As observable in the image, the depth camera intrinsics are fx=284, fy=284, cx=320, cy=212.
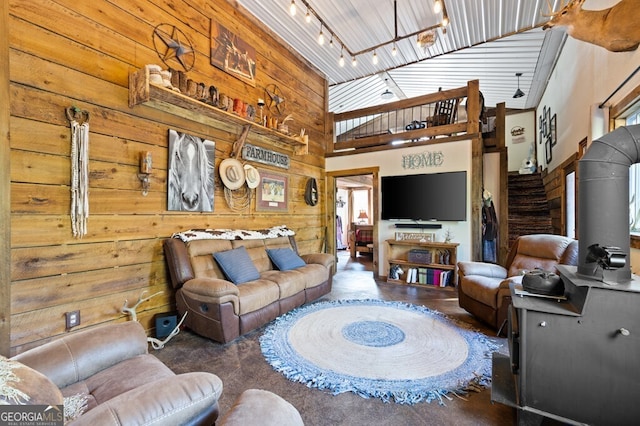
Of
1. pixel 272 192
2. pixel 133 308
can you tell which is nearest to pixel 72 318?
pixel 133 308

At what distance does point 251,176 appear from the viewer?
3941 millimetres

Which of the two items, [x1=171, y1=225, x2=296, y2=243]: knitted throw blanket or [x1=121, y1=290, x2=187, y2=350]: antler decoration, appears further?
[x1=171, y1=225, x2=296, y2=243]: knitted throw blanket

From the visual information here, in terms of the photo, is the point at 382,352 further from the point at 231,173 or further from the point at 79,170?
the point at 79,170

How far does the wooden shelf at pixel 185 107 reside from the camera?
261 centimetres

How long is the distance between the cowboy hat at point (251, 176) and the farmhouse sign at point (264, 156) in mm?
128

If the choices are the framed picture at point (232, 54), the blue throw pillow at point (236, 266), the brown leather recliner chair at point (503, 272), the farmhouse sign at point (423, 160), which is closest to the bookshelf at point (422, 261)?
the brown leather recliner chair at point (503, 272)

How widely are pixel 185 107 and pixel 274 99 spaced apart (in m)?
1.72

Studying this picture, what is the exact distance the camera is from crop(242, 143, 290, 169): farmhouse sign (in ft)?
12.9

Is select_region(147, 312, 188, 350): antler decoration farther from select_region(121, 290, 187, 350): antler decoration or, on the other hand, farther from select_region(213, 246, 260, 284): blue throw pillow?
select_region(213, 246, 260, 284): blue throw pillow

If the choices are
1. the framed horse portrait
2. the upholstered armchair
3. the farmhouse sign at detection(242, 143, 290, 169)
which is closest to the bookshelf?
the farmhouse sign at detection(242, 143, 290, 169)

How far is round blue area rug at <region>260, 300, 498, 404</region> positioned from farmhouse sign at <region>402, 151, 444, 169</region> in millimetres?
2476

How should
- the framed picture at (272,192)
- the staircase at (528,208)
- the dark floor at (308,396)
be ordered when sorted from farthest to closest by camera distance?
1. the staircase at (528,208)
2. the framed picture at (272,192)
3. the dark floor at (308,396)

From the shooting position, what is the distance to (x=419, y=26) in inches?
165

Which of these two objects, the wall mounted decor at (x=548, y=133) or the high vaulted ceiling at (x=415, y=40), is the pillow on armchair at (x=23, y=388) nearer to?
the high vaulted ceiling at (x=415, y=40)
